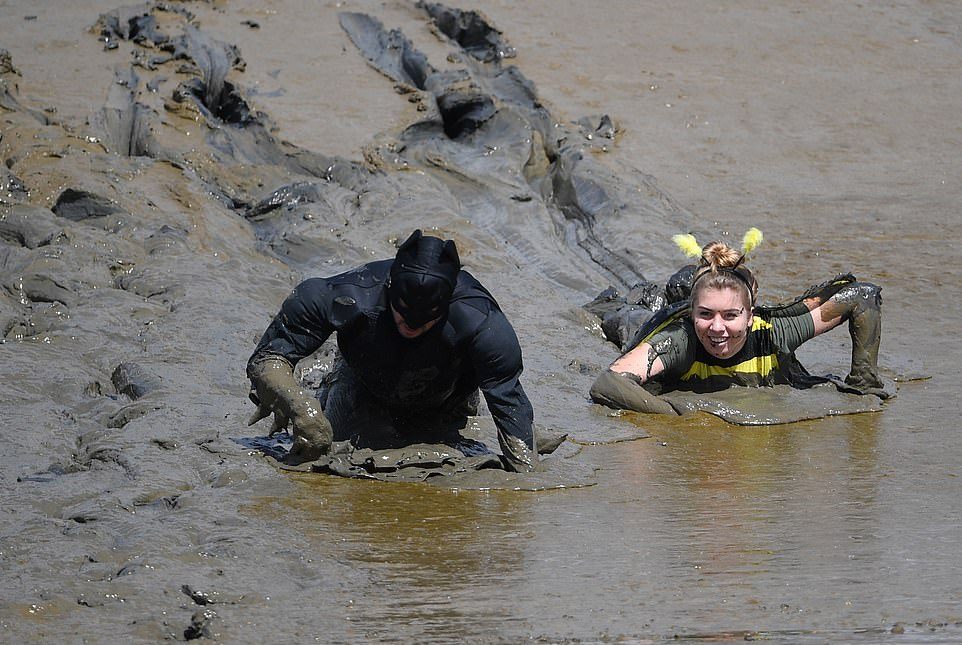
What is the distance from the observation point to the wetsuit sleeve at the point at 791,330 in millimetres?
5602

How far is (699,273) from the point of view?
546cm

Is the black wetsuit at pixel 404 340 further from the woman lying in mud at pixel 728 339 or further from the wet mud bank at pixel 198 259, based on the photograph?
the woman lying in mud at pixel 728 339

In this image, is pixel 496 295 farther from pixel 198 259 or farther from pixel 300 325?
pixel 300 325

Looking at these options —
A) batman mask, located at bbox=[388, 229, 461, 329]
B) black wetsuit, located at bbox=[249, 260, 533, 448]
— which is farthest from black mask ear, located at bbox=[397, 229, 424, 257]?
black wetsuit, located at bbox=[249, 260, 533, 448]

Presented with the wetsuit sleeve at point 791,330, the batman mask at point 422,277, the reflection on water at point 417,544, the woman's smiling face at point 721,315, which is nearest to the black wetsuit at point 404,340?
the batman mask at point 422,277

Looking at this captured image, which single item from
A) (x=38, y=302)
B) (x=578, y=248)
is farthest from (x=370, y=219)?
(x=38, y=302)

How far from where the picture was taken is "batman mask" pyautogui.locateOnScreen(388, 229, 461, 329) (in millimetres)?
3996

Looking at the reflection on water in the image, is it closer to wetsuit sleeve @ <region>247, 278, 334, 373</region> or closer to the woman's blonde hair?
wetsuit sleeve @ <region>247, 278, 334, 373</region>

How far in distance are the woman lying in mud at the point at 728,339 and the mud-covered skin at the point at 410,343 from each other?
3.77 feet

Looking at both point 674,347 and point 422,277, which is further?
point 674,347

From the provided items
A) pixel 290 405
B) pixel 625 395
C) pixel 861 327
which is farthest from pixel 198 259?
pixel 861 327

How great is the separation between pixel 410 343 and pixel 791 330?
205 centimetres

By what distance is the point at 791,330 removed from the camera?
5.60 metres

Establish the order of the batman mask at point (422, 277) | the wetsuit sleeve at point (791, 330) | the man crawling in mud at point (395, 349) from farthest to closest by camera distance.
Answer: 1. the wetsuit sleeve at point (791, 330)
2. the man crawling in mud at point (395, 349)
3. the batman mask at point (422, 277)
